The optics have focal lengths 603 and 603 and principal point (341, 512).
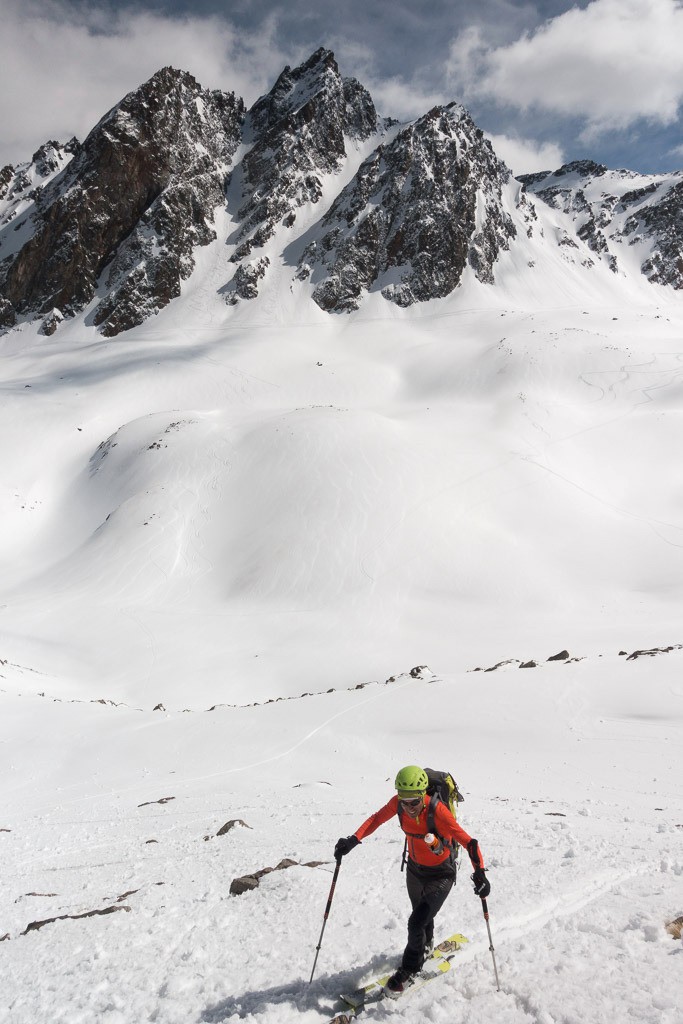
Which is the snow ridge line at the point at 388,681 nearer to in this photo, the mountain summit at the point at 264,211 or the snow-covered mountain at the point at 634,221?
the mountain summit at the point at 264,211

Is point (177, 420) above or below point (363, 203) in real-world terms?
below

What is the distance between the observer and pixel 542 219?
115625 millimetres

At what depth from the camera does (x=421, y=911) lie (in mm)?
4738

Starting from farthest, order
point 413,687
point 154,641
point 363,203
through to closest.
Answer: point 363,203, point 154,641, point 413,687

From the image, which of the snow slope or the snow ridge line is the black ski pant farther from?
the snow ridge line

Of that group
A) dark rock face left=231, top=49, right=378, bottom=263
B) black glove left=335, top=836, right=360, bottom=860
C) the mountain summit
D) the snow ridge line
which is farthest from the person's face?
dark rock face left=231, top=49, right=378, bottom=263

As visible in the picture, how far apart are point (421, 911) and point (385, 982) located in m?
0.56

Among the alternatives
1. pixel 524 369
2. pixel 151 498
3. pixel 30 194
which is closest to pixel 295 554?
pixel 151 498

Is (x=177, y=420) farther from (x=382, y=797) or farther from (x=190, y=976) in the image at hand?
(x=190, y=976)

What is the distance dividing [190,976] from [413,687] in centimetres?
1210

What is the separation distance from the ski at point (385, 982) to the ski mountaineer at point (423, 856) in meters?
0.08

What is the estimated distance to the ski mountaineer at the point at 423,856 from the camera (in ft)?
15.1

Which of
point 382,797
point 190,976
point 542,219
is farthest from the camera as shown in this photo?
point 542,219

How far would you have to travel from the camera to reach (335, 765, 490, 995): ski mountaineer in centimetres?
460
